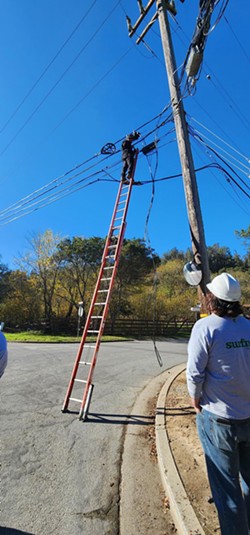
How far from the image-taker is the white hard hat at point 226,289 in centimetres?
198

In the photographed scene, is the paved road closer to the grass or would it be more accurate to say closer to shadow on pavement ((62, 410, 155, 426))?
shadow on pavement ((62, 410, 155, 426))

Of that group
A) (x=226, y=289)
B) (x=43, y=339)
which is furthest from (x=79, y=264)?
(x=226, y=289)

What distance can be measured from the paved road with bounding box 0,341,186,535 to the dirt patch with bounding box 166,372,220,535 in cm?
64

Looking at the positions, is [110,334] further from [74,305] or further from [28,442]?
[28,442]

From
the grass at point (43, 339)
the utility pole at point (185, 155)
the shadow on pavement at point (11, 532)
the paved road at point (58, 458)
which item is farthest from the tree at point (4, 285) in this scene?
the shadow on pavement at point (11, 532)

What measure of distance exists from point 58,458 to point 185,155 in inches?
190

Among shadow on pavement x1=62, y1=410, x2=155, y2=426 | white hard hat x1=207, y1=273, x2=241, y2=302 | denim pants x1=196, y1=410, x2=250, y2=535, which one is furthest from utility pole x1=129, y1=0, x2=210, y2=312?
denim pants x1=196, y1=410, x2=250, y2=535

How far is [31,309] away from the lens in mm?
26297

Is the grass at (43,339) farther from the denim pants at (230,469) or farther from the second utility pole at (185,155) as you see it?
the denim pants at (230,469)

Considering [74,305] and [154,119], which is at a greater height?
[154,119]

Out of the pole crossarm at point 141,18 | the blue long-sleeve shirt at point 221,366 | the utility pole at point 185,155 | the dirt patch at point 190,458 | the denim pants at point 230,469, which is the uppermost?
the pole crossarm at point 141,18

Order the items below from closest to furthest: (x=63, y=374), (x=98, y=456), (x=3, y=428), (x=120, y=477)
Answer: (x=120, y=477)
(x=98, y=456)
(x=3, y=428)
(x=63, y=374)

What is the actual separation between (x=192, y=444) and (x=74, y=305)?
23.7m

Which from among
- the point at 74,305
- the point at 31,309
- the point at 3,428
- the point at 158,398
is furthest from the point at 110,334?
the point at 3,428
